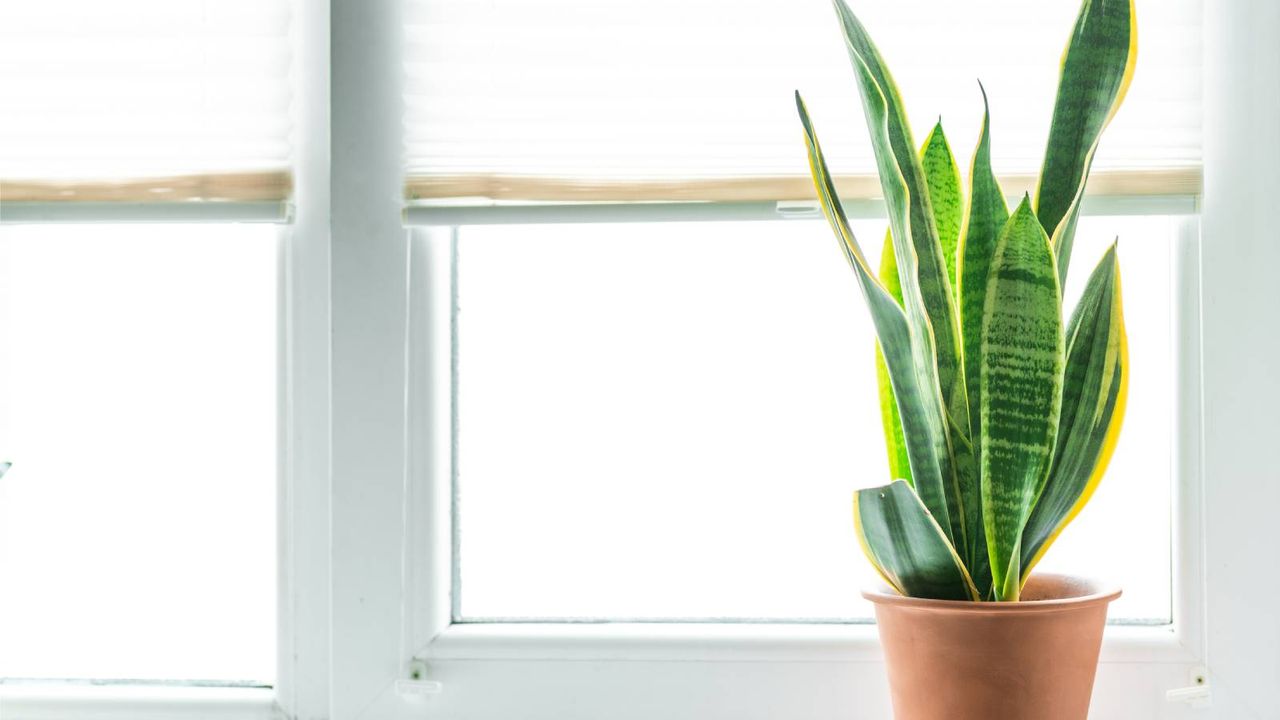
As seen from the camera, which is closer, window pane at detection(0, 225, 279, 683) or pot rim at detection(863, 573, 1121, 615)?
pot rim at detection(863, 573, 1121, 615)

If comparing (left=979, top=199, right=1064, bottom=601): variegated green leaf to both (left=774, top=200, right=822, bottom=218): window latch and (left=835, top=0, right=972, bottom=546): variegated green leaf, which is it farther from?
(left=774, top=200, right=822, bottom=218): window latch

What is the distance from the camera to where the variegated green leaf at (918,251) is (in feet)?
2.23

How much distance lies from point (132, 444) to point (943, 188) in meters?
0.87

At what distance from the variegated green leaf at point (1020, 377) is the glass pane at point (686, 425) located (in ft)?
0.95

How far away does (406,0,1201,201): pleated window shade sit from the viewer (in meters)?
0.86

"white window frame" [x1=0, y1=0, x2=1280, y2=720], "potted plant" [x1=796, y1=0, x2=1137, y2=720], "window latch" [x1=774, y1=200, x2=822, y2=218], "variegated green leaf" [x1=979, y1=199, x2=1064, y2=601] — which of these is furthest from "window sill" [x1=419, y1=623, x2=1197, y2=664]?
"window latch" [x1=774, y1=200, x2=822, y2=218]

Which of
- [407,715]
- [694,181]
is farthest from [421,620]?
[694,181]

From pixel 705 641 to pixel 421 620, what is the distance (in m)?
0.28

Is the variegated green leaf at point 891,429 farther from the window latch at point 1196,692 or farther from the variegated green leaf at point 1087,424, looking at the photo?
the window latch at point 1196,692

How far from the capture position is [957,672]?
644mm

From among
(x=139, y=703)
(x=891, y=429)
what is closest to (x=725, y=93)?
(x=891, y=429)

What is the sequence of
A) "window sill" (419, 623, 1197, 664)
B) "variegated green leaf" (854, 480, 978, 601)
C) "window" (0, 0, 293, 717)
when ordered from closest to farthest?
"variegated green leaf" (854, 480, 978, 601) < "window sill" (419, 623, 1197, 664) < "window" (0, 0, 293, 717)

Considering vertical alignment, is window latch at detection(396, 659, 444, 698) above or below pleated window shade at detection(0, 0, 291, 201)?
below

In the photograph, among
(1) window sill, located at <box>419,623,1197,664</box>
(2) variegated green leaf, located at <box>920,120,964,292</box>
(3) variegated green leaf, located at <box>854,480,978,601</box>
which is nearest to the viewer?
(3) variegated green leaf, located at <box>854,480,978,601</box>
